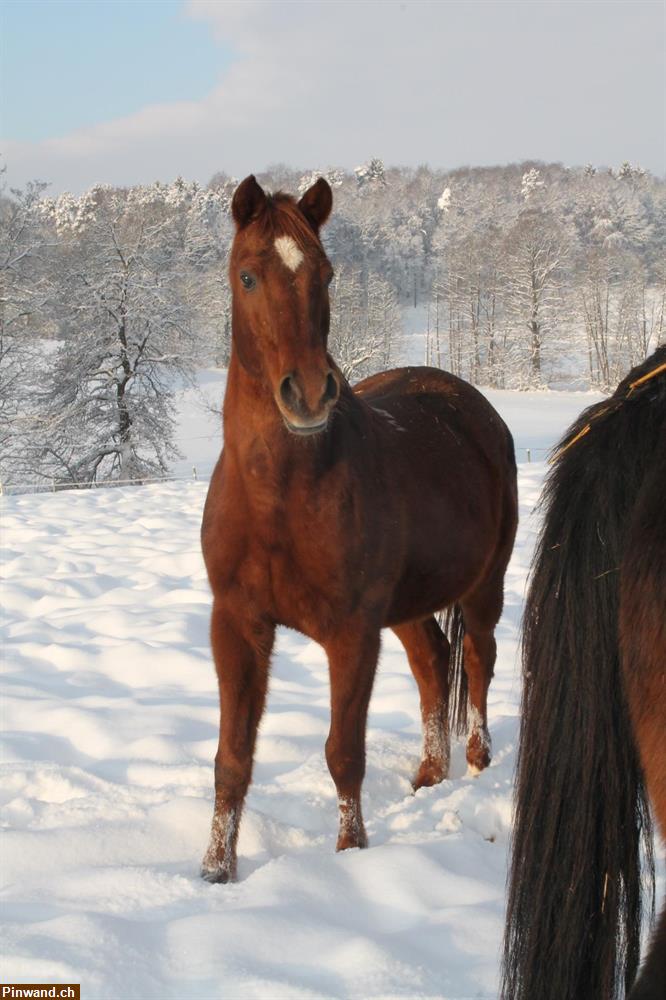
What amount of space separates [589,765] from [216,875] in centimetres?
166

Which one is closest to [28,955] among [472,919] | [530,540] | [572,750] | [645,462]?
[472,919]

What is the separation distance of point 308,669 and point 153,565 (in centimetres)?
277

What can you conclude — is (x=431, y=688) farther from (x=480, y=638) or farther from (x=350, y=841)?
(x=350, y=841)

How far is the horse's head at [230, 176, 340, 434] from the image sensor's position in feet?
8.27

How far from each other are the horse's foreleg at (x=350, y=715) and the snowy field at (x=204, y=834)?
0.12 metres

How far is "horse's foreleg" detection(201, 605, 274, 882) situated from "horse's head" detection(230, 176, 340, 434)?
755mm

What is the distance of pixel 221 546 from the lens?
2.86 metres

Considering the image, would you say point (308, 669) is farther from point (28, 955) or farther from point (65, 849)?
point (28, 955)

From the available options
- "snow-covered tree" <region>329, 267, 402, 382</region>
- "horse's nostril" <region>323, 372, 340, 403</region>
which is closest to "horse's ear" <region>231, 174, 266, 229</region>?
"horse's nostril" <region>323, 372, 340, 403</region>

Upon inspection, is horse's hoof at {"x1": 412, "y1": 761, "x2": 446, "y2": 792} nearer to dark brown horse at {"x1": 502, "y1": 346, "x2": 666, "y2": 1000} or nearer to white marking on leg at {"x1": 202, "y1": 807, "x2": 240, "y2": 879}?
white marking on leg at {"x1": 202, "y1": 807, "x2": 240, "y2": 879}

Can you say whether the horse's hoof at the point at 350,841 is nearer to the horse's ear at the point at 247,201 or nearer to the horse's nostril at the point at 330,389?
the horse's nostril at the point at 330,389

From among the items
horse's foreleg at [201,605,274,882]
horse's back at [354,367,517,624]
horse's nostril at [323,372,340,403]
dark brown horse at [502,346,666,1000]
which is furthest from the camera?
horse's back at [354,367,517,624]

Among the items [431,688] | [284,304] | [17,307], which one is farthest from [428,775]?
[17,307]

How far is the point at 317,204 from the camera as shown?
2904mm
